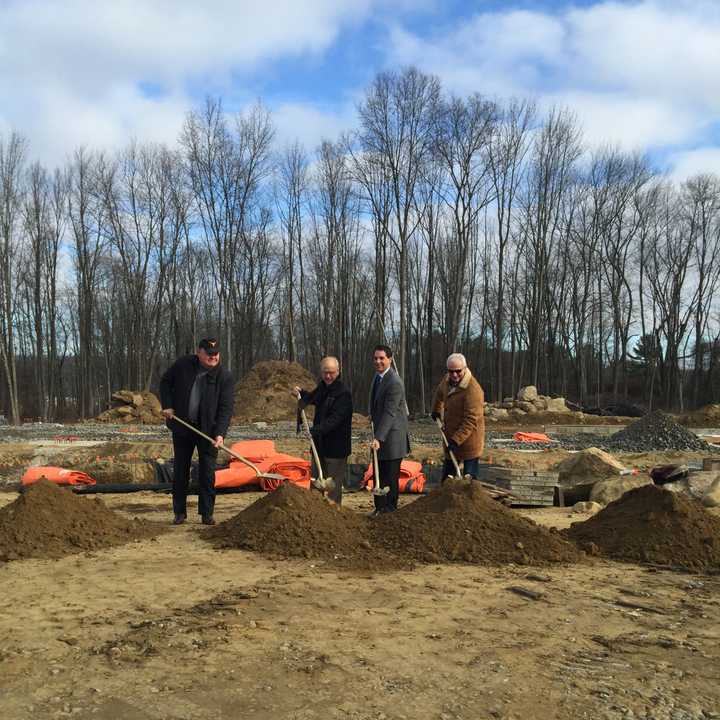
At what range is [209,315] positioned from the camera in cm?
4466

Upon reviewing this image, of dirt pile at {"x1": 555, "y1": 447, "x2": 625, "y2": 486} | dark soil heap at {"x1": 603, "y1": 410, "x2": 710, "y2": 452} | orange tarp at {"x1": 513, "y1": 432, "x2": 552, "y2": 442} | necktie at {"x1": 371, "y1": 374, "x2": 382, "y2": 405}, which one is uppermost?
necktie at {"x1": 371, "y1": 374, "x2": 382, "y2": 405}

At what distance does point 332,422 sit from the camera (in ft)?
22.4

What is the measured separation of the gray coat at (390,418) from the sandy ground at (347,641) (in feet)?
5.58

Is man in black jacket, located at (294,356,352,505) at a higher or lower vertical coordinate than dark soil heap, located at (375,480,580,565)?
higher

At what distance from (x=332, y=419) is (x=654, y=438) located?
443 inches

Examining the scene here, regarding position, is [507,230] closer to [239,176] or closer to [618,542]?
[239,176]

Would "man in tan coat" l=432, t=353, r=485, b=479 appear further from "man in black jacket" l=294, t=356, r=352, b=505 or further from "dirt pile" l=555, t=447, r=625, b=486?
"dirt pile" l=555, t=447, r=625, b=486

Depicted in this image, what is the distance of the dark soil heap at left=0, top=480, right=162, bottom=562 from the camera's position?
5602mm

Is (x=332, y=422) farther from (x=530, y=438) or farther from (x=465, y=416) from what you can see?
(x=530, y=438)

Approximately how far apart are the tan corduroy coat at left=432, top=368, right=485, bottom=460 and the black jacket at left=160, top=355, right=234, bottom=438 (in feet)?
7.27

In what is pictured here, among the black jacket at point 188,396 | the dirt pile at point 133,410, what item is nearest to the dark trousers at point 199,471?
Answer: the black jacket at point 188,396

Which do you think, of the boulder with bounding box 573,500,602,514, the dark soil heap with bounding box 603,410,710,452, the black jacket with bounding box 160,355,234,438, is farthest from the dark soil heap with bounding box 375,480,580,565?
the dark soil heap with bounding box 603,410,710,452

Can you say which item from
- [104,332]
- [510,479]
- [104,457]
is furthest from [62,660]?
[104,332]

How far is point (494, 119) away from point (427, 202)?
15.2 ft
